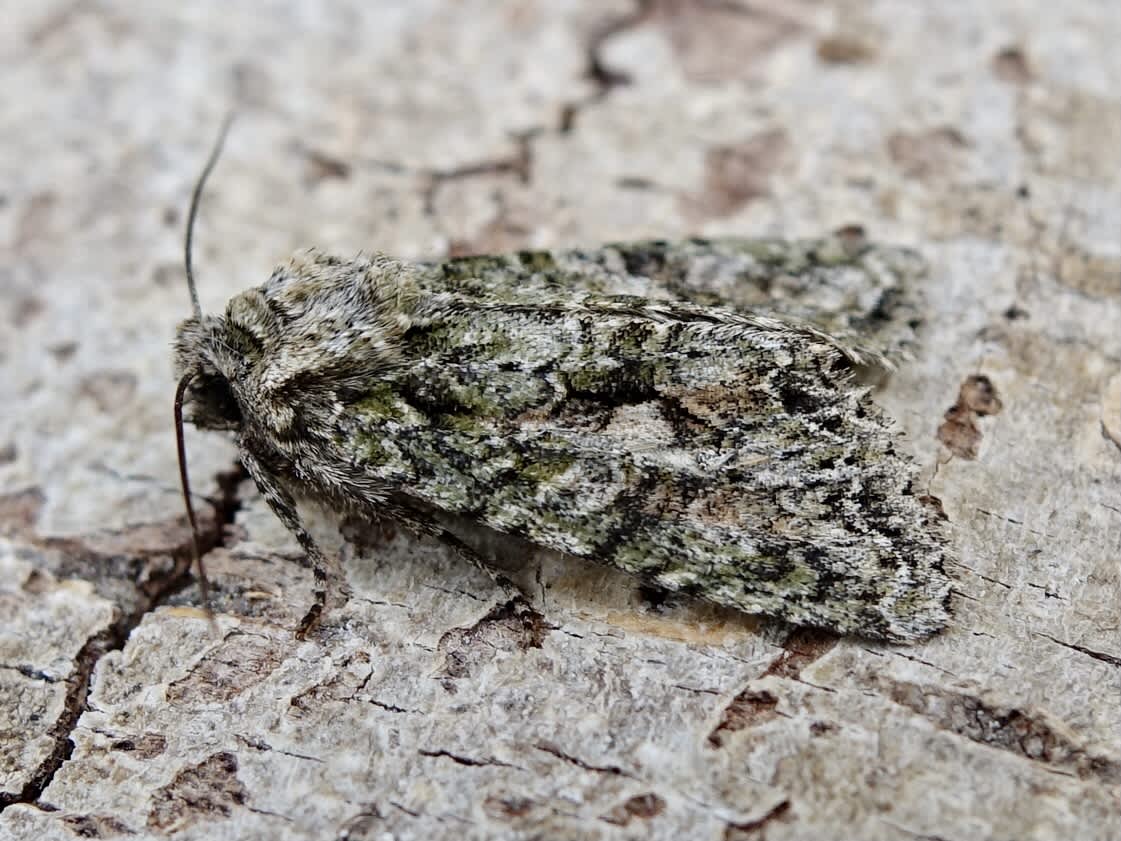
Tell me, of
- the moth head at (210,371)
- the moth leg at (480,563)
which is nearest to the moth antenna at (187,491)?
the moth head at (210,371)

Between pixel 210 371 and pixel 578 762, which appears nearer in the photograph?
pixel 578 762

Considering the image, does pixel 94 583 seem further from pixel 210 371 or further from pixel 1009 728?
pixel 1009 728

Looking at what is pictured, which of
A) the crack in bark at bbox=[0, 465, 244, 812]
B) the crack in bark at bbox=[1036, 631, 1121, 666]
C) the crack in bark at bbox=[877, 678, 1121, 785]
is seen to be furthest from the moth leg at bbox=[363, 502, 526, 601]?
the crack in bark at bbox=[1036, 631, 1121, 666]

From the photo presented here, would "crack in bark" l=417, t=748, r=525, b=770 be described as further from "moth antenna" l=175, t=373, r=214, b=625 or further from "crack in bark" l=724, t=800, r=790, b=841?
"moth antenna" l=175, t=373, r=214, b=625

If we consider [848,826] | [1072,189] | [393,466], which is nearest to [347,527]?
[393,466]

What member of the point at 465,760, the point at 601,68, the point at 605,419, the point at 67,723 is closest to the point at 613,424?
the point at 605,419

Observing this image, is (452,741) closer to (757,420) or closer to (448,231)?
(757,420)

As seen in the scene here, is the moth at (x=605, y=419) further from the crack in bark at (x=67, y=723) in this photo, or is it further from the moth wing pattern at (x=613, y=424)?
the crack in bark at (x=67, y=723)
